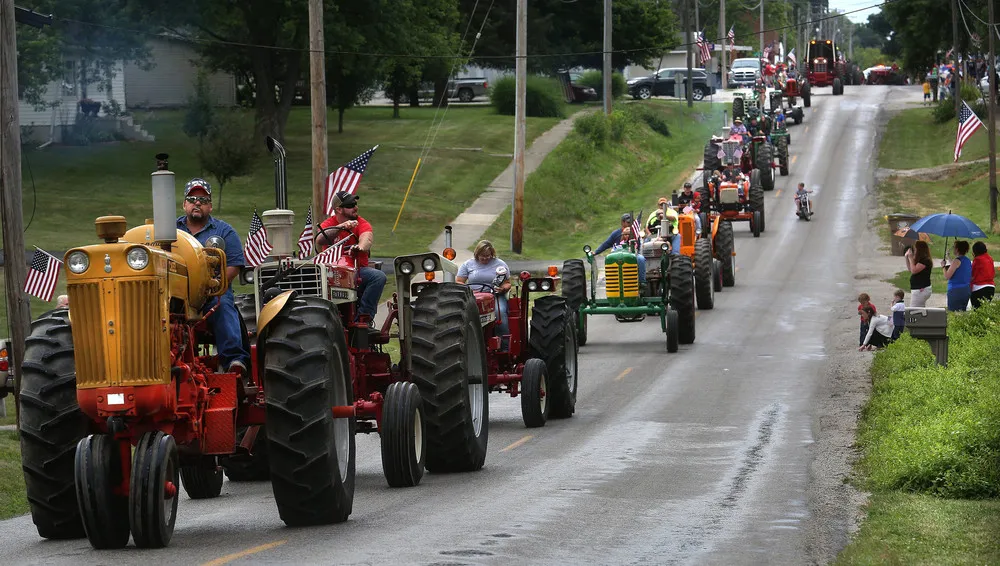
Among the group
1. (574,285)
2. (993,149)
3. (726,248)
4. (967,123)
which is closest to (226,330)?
(574,285)

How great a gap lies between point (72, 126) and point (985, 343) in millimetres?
44886

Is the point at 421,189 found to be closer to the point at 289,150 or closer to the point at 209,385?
the point at 289,150

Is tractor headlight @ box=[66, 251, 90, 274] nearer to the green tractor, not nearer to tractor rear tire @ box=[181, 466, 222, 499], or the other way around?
tractor rear tire @ box=[181, 466, 222, 499]

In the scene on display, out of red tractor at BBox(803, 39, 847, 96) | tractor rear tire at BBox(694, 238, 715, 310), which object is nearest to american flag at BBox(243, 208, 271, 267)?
tractor rear tire at BBox(694, 238, 715, 310)

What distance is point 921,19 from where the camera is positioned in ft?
232

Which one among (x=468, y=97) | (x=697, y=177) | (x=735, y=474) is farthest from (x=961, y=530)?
(x=468, y=97)

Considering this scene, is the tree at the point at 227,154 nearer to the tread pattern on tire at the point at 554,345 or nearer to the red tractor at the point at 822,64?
the tread pattern on tire at the point at 554,345

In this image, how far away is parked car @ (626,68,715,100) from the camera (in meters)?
85.6

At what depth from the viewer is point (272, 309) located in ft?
36.3

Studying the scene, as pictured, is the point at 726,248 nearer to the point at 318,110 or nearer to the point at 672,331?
the point at 672,331

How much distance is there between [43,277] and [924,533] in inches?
574

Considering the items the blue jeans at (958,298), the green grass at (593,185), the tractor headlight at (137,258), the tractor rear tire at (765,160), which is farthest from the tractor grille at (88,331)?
the tractor rear tire at (765,160)

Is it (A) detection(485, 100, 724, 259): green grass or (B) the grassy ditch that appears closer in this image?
(B) the grassy ditch

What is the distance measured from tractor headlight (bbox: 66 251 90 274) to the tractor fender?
1723 millimetres
